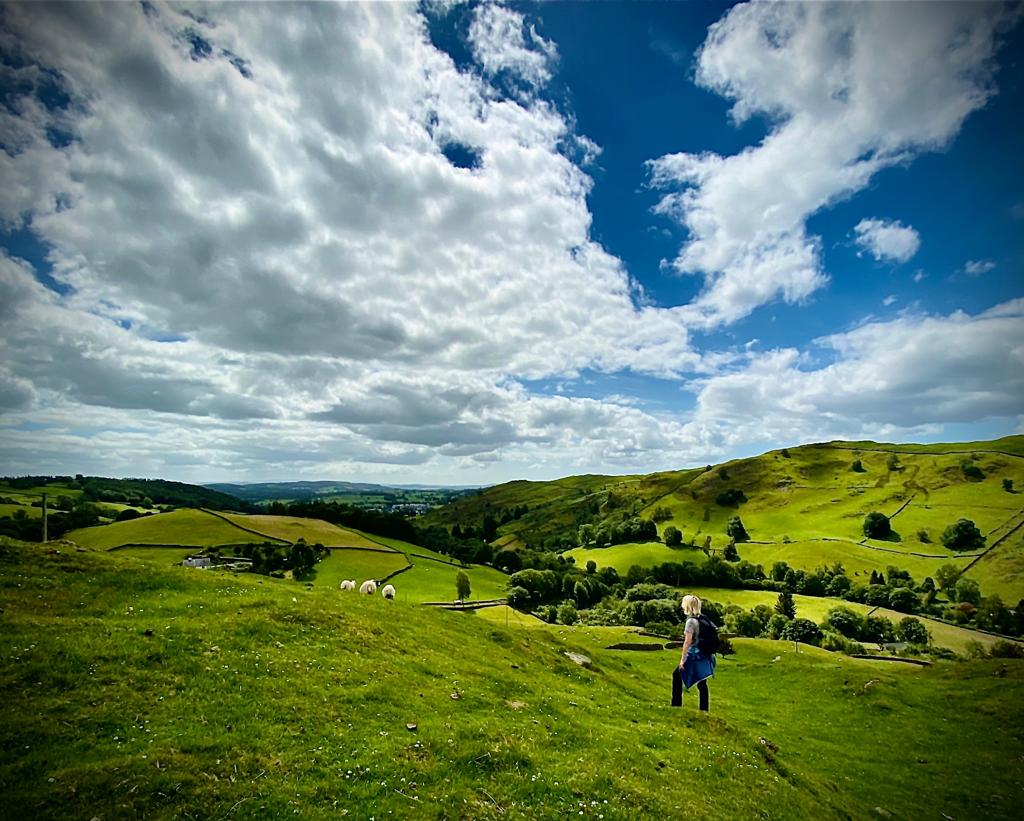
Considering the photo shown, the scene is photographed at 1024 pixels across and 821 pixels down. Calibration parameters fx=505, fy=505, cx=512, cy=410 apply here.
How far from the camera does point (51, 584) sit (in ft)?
81.7

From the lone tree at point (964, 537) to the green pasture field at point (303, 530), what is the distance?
213070 millimetres

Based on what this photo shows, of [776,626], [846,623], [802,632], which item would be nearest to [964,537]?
[846,623]

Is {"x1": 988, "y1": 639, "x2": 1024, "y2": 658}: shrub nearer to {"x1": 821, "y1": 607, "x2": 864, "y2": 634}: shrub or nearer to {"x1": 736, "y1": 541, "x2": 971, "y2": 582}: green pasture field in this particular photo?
{"x1": 821, "y1": 607, "x2": 864, "y2": 634}: shrub

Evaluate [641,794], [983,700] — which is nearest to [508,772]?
[641,794]

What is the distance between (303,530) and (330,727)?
158524mm

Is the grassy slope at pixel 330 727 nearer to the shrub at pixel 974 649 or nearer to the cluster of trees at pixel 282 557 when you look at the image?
the shrub at pixel 974 649

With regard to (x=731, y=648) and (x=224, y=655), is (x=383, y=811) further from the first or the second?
(x=731, y=648)

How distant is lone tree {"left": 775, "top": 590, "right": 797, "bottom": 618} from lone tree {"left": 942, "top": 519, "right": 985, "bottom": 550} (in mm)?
89173

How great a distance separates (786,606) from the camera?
146500mm

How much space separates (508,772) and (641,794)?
4615 mm

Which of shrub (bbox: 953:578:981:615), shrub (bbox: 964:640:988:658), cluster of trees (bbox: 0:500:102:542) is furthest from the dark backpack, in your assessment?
shrub (bbox: 953:578:981:615)

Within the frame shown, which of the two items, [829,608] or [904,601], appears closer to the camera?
[829,608]

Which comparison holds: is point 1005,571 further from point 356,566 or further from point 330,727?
point 330,727

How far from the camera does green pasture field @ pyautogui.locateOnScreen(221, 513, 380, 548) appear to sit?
152m
